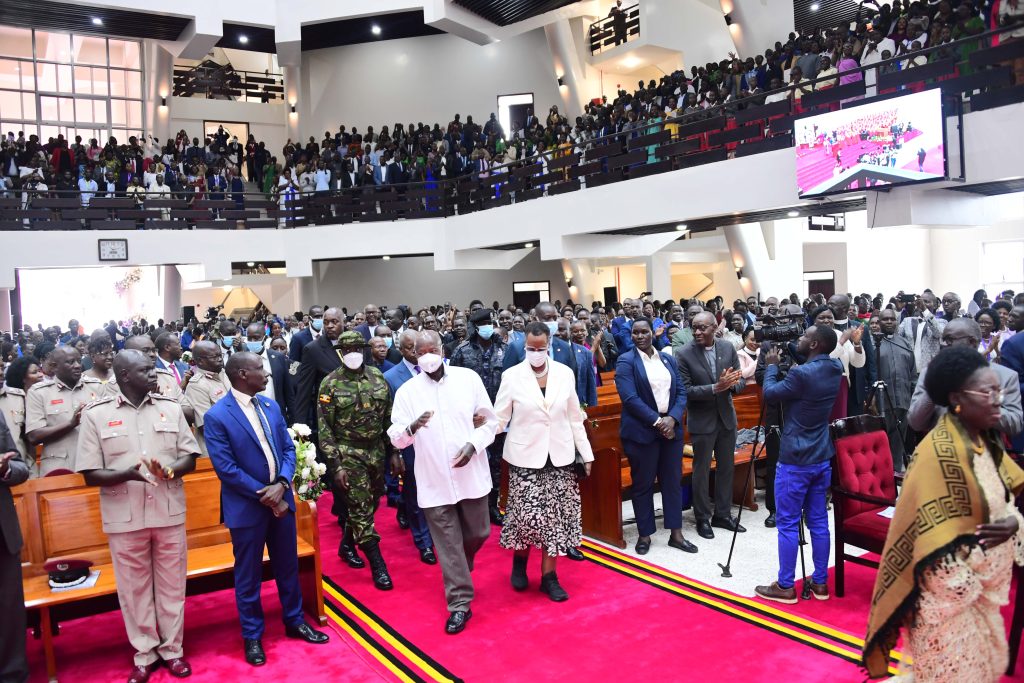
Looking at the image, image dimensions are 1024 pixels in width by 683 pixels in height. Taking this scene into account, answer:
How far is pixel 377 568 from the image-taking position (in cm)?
610

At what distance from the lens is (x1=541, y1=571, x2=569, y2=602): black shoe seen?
18.5ft

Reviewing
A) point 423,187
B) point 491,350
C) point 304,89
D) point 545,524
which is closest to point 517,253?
point 423,187

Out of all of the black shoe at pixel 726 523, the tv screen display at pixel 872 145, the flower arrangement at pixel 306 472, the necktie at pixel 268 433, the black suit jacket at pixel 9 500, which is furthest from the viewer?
the tv screen display at pixel 872 145

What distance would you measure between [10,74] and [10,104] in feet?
3.08

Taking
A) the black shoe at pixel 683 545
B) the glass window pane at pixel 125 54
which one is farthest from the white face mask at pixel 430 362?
the glass window pane at pixel 125 54

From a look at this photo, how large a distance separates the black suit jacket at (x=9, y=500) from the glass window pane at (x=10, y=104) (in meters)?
26.7

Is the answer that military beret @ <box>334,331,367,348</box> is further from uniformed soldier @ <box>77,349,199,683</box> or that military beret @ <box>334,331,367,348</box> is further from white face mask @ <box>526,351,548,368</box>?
uniformed soldier @ <box>77,349,199,683</box>

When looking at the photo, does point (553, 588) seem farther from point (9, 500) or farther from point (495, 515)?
point (9, 500)

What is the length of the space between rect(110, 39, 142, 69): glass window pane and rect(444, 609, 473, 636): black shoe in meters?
27.6

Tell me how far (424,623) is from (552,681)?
1.19 metres

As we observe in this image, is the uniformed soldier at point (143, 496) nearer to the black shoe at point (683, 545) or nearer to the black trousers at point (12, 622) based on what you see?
the black trousers at point (12, 622)

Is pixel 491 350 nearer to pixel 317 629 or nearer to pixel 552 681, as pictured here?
pixel 317 629

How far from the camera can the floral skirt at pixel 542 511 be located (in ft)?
18.6

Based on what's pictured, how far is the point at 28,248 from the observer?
19.3 m
